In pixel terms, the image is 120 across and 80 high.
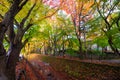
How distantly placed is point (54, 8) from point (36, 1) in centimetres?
389

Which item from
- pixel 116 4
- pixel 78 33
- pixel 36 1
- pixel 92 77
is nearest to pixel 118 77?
pixel 92 77

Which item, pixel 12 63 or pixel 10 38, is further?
pixel 10 38

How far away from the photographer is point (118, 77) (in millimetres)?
12211

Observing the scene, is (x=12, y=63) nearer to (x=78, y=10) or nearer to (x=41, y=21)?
(x=41, y=21)

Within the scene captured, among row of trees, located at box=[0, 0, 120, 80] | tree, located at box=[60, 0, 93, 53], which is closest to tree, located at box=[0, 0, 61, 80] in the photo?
row of trees, located at box=[0, 0, 120, 80]

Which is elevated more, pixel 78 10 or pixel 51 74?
pixel 78 10

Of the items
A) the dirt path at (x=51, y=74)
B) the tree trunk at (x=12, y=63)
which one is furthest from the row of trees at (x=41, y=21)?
the dirt path at (x=51, y=74)

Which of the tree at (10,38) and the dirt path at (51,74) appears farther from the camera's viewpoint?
the dirt path at (51,74)

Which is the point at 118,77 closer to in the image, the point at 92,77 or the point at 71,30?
the point at 92,77

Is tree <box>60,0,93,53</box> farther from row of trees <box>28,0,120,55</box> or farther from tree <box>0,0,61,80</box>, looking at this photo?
tree <box>0,0,61,80</box>

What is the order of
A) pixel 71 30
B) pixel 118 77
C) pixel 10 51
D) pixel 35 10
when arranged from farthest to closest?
pixel 71 30
pixel 35 10
pixel 118 77
pixel 10 51

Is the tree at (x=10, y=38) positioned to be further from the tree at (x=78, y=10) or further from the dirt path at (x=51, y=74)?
the tree at (x=78, y=10)

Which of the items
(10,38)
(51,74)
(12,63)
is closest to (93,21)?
(51,74)

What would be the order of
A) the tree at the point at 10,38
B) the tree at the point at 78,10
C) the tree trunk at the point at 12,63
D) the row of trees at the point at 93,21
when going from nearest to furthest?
1. the tree at the point at 10,38
2. the tree trunk at the point at 12,63
3. the row of trees at the point at 93,21
4. the tree at the point at 78,10
